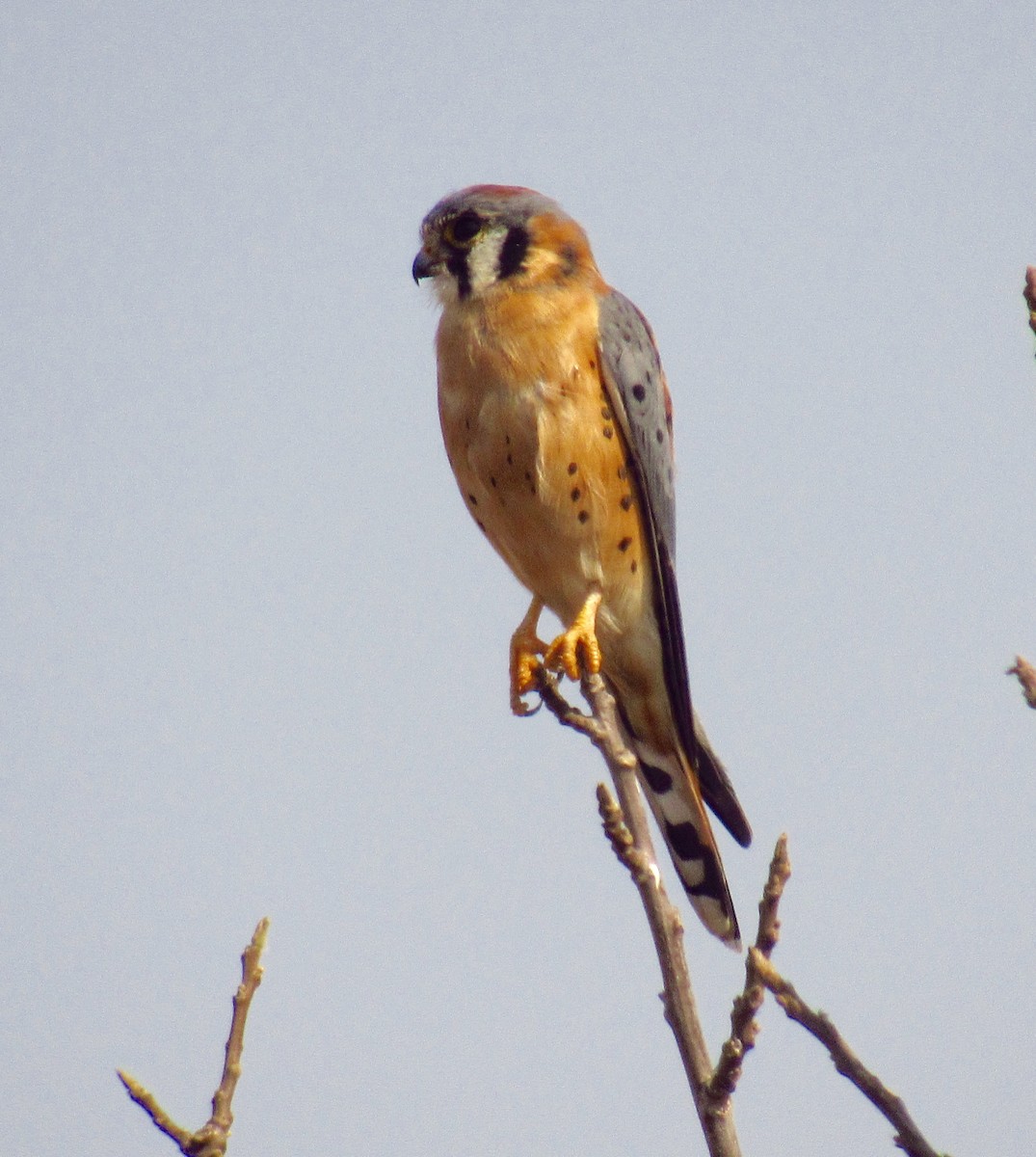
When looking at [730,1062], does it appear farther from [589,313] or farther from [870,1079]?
[589,313]

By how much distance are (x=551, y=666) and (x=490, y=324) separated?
107cm

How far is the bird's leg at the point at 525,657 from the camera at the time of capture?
3.65m

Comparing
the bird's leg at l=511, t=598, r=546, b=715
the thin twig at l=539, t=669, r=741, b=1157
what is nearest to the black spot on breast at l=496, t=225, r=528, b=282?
the bird's leg at l=511, t=598, r=546, b=715

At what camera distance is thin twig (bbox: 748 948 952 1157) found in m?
1.64

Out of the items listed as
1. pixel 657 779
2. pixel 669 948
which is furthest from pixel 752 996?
pixel 657 779

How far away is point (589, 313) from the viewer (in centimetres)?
423

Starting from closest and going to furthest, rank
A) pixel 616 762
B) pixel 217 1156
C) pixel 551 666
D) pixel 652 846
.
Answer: pixel 217 1156
pixel 652 846
pixel 616 762
pixel 551 666

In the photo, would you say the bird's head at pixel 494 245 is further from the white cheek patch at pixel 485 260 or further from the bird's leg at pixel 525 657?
the bird's leg at pixel 525 657

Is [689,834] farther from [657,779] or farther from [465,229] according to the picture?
[465,229]

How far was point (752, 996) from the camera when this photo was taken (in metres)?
Result: 2.12

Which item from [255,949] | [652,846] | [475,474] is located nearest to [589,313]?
[475,474]

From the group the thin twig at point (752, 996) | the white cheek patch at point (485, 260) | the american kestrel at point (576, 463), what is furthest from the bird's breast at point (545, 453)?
the thin twig at point (752, 996)

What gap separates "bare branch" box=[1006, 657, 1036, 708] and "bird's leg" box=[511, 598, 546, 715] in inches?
65.2

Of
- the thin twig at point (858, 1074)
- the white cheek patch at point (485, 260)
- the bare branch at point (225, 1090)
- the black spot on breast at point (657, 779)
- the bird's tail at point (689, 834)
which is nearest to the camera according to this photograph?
the thin twig at point (858, 1074)
